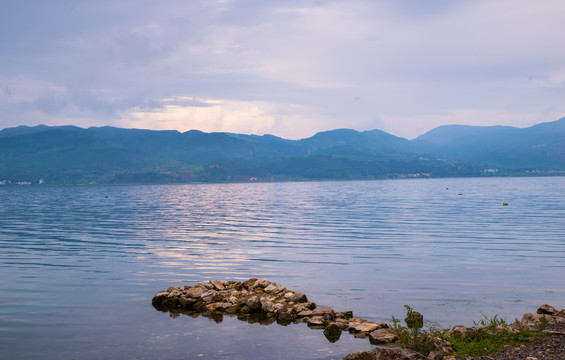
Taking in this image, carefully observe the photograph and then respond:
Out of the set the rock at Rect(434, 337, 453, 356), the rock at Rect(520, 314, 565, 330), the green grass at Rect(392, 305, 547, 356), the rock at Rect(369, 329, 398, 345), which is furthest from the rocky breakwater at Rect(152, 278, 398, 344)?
the rock at Rect(520, 314, 565, 330)

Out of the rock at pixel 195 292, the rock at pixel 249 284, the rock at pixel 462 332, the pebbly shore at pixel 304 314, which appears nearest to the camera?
the pebbly shore at pixel 304 314

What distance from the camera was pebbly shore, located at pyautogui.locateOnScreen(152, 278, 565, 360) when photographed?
668 inches

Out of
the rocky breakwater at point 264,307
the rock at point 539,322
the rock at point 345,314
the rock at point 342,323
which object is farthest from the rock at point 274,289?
the rock at point 539,322

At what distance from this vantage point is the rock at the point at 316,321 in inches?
885

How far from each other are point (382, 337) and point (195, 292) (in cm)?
1123

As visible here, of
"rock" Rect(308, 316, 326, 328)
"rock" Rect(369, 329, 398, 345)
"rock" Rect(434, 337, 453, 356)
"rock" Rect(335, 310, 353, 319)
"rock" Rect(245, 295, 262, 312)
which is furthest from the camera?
"rock" Rect(245, 295, 262, 312)

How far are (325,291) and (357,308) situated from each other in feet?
14.6

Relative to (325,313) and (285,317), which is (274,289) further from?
(325,313)

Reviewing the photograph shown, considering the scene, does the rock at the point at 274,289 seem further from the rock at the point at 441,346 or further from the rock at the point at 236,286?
the rock at the point at 441,346

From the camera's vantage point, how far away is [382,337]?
1984 centimetres

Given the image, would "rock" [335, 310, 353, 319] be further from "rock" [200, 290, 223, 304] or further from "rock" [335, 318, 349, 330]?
"rock" [200, 290, 223, 304]

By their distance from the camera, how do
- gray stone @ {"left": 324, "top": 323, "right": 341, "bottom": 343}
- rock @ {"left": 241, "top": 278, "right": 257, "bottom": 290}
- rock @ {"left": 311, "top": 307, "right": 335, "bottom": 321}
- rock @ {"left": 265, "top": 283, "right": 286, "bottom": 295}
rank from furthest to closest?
rock @ {"left": 241, "top": 278, "right": 257, "bottom": 290} < rock @ {"left": 265, "top": 283, "right": 286, "bottom": 295} < rock @ {"left": 311, "top": 307, "right": 335, "bottom": 321} < gray stone @ {"left": 324, "top": 323, "right": 341, "bottom": 343}

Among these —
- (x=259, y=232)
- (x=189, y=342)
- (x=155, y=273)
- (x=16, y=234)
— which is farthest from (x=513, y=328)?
(x=16, y=234)

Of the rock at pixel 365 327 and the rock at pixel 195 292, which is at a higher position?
the rock at pixel 195 292
